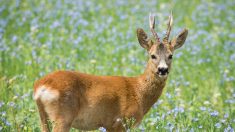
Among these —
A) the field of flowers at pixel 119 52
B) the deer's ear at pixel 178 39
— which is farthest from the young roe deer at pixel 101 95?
the field of flowers at pixel 119 52

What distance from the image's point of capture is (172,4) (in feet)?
51.0

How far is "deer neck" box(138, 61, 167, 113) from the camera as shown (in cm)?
751

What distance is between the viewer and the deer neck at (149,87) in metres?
7.51

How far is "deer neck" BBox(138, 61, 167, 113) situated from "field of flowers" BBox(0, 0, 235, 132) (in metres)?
0.25

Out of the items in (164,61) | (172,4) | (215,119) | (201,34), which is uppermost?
(172,4)

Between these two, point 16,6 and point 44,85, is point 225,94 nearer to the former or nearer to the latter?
point 44,85

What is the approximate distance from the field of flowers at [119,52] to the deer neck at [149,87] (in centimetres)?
25

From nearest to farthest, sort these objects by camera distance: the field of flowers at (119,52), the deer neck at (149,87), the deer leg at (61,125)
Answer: the deer leg at (61,125), the deer neck at (149,87), the field of flowers at (119,52)

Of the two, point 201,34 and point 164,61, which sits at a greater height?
point 201,34

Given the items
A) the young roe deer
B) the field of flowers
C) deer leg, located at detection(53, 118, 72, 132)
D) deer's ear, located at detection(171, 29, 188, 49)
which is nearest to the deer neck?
the young roe deer

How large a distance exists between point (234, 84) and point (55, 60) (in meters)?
2.95

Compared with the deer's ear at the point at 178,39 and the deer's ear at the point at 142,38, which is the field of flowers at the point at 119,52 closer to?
the deer's ear at the point at 178,39

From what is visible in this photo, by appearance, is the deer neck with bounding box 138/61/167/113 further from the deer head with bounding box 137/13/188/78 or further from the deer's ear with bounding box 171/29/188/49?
the deer's ear with bounding box 171/29/188/49

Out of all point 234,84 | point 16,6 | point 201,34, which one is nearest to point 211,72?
point 234,84
